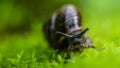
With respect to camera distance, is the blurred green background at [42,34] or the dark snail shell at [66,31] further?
the dark snail shell at [66,31]

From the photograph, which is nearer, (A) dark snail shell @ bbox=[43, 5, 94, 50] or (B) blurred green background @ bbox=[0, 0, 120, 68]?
(B) blurred green background @ bbox=[0, 0, 120, 68]

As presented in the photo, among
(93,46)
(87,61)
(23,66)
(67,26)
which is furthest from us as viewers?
(67,26)

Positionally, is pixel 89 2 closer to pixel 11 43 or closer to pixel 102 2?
pixel 102 2

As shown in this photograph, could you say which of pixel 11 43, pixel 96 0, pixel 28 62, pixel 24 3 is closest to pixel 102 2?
pixel 96 0

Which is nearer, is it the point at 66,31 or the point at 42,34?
the point at 66,31

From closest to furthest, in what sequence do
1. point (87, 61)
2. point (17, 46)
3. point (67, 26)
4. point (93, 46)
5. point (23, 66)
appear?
point (87, 61), point (23, 66), point (93, 46), point (67, 26), point (17, 46)

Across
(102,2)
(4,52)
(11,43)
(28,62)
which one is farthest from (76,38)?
(102,2)

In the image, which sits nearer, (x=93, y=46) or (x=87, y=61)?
(x=87, y=61)

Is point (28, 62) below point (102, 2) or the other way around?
below
